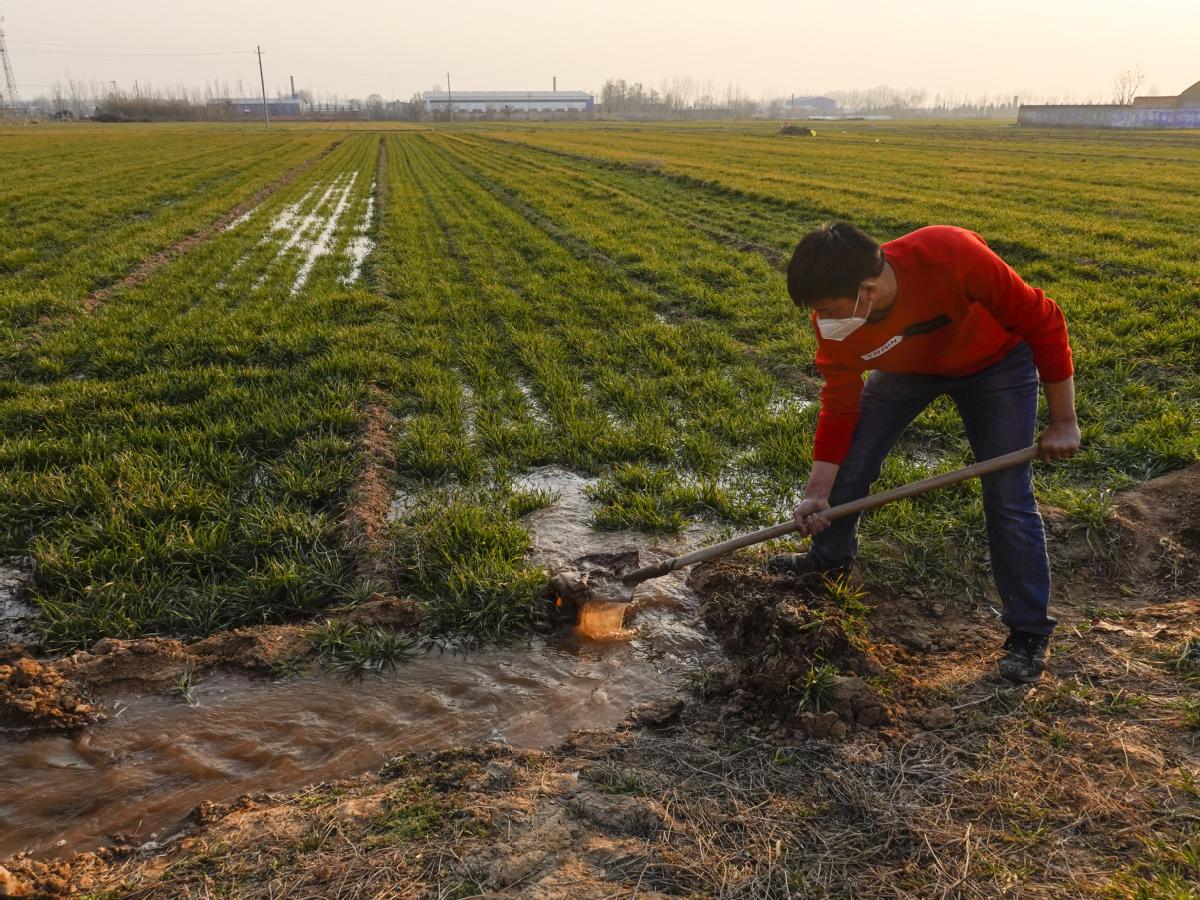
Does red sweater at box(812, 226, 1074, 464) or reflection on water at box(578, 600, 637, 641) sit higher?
red sweater at box(812, 226, 1074, 464)

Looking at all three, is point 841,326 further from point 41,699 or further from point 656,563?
point 41,699

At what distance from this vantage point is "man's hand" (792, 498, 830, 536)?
307 cm

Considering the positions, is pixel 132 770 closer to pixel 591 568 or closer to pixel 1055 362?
pixel 591 568

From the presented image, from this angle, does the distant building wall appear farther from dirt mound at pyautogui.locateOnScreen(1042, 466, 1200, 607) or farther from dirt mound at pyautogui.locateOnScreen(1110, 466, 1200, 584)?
dirt mound at pyautogui.locateOnScreen(1042, 466, 1200, 607)

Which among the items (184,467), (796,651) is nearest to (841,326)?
(796,651)

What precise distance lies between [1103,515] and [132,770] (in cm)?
480

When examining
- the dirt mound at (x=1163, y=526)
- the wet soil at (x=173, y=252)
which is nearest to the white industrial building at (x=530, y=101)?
the wet soil at (x=173, y=252)

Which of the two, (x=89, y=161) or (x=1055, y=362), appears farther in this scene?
(x=89, y=161)

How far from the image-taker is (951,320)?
8.95 feet

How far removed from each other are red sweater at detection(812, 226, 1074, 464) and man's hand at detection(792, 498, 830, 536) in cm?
51

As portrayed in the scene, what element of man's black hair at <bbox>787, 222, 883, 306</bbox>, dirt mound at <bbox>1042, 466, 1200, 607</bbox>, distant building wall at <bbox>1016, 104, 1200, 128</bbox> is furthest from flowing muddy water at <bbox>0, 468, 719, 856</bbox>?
distant building wall at <bbox>1016, 104, 1200, 128</bbox>

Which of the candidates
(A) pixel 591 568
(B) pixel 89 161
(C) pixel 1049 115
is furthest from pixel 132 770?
(C) pixel 1049 115

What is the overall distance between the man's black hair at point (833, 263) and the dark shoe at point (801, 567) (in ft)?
5.20

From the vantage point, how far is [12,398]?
5.73 m
